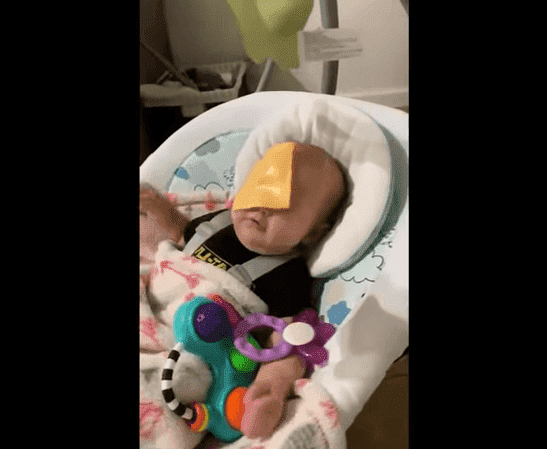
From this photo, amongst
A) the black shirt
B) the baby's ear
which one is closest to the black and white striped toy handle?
the black shirt

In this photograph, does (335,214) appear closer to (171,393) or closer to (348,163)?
(348,163)

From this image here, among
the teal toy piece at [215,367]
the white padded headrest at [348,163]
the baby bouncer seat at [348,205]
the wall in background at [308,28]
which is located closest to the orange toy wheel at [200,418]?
the teal toy piece at [215,367]

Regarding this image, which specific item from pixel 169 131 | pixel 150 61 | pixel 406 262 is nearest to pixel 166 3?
pixel 150 61

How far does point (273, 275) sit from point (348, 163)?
0.64 feet

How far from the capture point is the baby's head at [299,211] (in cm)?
56

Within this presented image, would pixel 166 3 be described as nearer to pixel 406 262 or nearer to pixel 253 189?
pixel 253 189

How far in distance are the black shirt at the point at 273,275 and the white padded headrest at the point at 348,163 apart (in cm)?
3

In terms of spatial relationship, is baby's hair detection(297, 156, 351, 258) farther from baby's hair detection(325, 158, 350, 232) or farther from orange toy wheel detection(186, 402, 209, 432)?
orange toy wheel detection(186, 402, 209, 432)

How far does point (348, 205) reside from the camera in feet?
2.03

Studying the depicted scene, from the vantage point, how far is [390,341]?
0.50m

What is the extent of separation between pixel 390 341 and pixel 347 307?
10 cm

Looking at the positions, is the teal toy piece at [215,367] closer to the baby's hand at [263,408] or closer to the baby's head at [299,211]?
the baby's hand at [263,408]

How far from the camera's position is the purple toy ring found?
51 centimetres

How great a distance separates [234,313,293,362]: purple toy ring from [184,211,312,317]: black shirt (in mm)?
32
